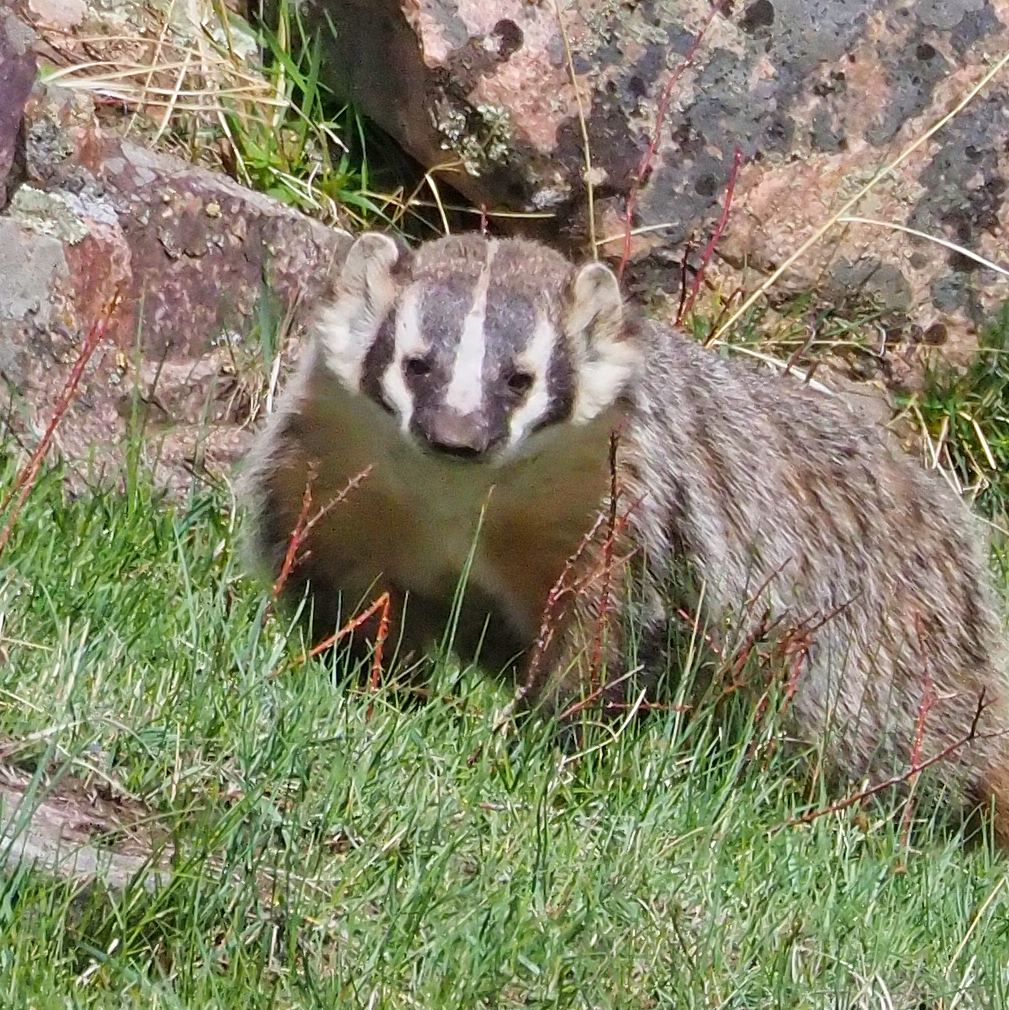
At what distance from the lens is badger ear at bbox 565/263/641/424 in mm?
2740

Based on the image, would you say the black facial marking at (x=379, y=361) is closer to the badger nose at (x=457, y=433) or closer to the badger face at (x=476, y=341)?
the badger face at (x=476, y=341)

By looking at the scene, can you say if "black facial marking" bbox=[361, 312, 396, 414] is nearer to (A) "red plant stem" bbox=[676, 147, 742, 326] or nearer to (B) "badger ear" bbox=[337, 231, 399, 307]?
(B) "badger ear" bbox=[337, 231, 399, 307]

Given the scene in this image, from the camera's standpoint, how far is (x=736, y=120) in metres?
4.29

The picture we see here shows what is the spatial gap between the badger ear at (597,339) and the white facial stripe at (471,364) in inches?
8.1

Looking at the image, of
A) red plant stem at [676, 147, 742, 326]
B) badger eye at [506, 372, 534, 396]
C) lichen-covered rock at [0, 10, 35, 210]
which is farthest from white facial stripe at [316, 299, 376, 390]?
red plant stem at [676, 147, 742, 326]

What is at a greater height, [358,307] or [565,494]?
[358,307]

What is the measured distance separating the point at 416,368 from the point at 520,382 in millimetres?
154

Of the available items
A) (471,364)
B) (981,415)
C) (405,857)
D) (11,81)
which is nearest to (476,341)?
(471,364)

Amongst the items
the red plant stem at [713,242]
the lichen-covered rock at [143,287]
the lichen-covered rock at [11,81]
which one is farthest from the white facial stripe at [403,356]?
the red plant stem at [713,242]

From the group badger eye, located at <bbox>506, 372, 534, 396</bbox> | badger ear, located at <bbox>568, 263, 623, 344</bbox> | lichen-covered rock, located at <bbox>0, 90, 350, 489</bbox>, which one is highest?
badger ear, located at <bbox>568, 263, 623, 344</bbox>

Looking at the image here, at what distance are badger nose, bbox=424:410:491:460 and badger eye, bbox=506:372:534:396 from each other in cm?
12

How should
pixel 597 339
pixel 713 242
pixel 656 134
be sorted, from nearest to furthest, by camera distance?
1. pixel 597 339
2. pixel 713 242
3. pixel 656 134

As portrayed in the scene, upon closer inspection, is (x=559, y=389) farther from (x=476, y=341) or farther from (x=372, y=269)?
(x=372, y=269)

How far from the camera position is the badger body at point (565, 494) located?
2590 mm
